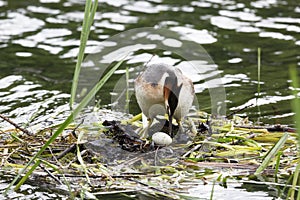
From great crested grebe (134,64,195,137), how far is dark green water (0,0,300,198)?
1777 mm

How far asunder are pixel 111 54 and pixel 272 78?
2.38 meters

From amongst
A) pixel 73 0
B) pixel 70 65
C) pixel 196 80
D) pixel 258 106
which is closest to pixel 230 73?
pixel 196 80

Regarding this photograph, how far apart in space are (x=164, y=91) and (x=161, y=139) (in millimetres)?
424

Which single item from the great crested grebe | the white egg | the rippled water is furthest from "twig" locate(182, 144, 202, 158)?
the rippled water

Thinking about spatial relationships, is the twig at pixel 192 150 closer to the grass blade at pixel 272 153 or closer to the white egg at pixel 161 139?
the white egg at pixel 161 139

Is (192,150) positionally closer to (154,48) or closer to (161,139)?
(161,139)

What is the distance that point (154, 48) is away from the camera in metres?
10.4

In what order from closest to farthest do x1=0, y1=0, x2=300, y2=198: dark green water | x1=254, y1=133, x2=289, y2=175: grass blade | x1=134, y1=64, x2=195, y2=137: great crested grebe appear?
x1=254, y1=133, x2=289, y2=175: grass blade → x1=134, y1=64, x2=195, y2=137: great crested grebe → x1=0, y1=0, x2=300, y2=198: dark green water

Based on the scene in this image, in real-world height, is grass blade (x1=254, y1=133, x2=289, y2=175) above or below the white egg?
above

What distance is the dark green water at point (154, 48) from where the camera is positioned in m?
8.41

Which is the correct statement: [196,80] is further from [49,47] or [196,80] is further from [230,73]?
[49,47]

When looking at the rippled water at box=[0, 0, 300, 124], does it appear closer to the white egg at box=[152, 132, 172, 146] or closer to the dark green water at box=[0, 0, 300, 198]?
the dark green water at box=[0, 0, 300, 198]

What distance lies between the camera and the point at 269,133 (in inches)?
253

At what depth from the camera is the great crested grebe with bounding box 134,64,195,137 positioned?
5875 millimetres
